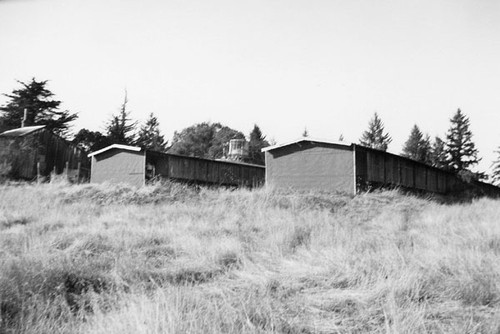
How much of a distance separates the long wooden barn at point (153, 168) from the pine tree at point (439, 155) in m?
29.4

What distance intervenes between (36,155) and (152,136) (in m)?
27.0

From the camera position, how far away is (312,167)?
2033 centimetres

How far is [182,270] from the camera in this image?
4816 mm

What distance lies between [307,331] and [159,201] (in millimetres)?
12947

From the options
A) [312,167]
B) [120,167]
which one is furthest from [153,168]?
[312,167]

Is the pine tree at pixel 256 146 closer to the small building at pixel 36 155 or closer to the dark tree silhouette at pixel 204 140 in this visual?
the dark tree silhouette at pixel 204 140

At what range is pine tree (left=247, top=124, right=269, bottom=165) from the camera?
160 ft

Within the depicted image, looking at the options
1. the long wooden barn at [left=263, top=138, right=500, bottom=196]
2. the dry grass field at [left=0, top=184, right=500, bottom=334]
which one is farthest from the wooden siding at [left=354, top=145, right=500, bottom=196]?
the dry grass field at [left=0, top=184, right=500, bottom=334]

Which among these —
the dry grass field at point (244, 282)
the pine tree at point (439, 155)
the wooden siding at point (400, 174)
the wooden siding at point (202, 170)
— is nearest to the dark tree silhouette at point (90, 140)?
the wooden siding at point (202, 170)

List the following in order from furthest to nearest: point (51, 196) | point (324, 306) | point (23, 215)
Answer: point (51, 196) → point (23, 215) → point (324, 306)

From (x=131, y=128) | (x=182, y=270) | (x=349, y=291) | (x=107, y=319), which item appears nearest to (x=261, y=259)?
(x=182, y=270)

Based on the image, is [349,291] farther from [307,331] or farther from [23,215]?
[23,215]

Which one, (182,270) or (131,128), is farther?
(131,128)

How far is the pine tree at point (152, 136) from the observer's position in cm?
4965
